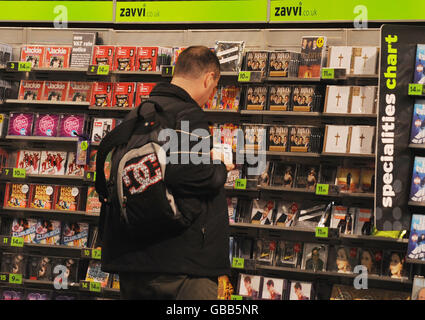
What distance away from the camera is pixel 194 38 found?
6082 mm

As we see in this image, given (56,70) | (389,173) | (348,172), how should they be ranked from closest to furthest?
(389,173) → (348,172) → (56,70)

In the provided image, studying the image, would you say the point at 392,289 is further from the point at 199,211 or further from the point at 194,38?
the point at 199,211

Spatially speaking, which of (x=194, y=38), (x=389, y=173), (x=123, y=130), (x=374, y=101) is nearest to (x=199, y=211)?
(x=123, y=130)

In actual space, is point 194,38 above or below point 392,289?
above

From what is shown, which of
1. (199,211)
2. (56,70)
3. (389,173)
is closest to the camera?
(199,211)

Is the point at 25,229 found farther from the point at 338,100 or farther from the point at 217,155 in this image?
the point at 217,155

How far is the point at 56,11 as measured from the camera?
654cm

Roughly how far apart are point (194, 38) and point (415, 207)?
2441 mm

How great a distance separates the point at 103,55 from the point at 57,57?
470 mm

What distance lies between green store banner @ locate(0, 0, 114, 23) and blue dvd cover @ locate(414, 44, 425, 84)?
2860 millimetres

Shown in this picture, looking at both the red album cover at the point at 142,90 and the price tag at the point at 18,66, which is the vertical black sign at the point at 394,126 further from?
the price tag at the point at 18,66

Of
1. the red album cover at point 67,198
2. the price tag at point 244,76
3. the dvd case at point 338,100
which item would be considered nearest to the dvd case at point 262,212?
the dvd case at point 338,100

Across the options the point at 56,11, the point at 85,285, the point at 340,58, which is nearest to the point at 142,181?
the point at 340,58
